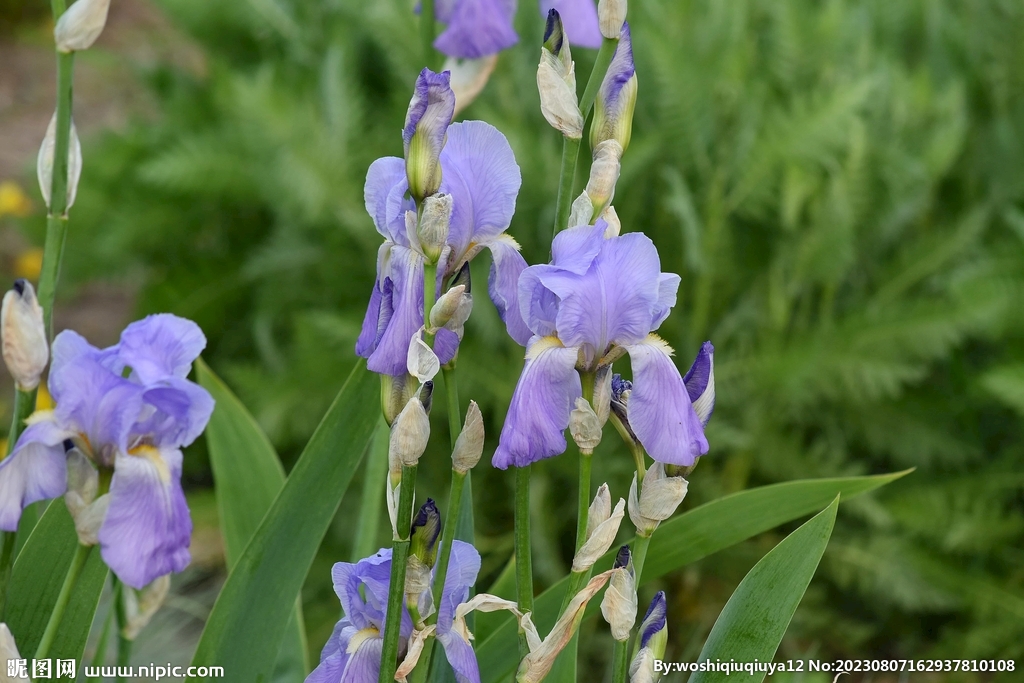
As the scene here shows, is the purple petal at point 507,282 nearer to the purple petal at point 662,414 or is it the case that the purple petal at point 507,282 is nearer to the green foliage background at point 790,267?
the purple petal at point 662,414

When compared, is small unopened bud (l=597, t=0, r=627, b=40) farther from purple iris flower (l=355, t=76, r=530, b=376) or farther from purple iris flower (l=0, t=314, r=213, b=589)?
purple iris flower (l=0, t=314, r=213, b=589)

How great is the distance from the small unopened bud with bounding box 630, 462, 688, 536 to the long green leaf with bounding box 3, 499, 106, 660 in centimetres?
36

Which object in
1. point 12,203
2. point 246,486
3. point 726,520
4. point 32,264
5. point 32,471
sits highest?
point 32,471

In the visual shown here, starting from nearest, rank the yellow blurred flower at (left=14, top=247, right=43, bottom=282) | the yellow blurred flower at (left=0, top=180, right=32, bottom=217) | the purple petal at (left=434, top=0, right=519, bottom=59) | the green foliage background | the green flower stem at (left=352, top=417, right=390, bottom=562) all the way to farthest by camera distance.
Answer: the green flower stem at (left=352, top=417, right=390, bottom=562) < the purple petal at (left=434, top=0, right=519, bottom=59) < the green foliage background < the yellow blurred flower at (left=0, top=180, right=32, bottom=217) < the yellow blurred flower at (left=14, top=247, right=43, bottom=282)

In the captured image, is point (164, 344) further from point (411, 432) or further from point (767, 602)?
point (767, 602)

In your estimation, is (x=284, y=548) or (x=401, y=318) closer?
(x=401, y=318)

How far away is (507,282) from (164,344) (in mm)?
198

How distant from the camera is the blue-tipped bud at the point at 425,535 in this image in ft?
1.58

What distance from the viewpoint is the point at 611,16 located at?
503 millimetres

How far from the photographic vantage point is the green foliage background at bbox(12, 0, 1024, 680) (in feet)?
5.44

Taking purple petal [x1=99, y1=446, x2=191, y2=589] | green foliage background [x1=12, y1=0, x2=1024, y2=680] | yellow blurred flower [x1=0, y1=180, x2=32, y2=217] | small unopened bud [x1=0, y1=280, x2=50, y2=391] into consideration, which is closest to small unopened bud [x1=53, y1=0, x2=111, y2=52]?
small unopened bud [x1=0, y1=280, x2=50, y2=391]

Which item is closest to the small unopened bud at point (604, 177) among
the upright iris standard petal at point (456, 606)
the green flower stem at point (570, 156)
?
the green flower stem at point (570, 156)

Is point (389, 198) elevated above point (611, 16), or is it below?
below

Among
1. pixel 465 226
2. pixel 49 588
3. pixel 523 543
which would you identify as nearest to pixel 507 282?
pixel 465 226
